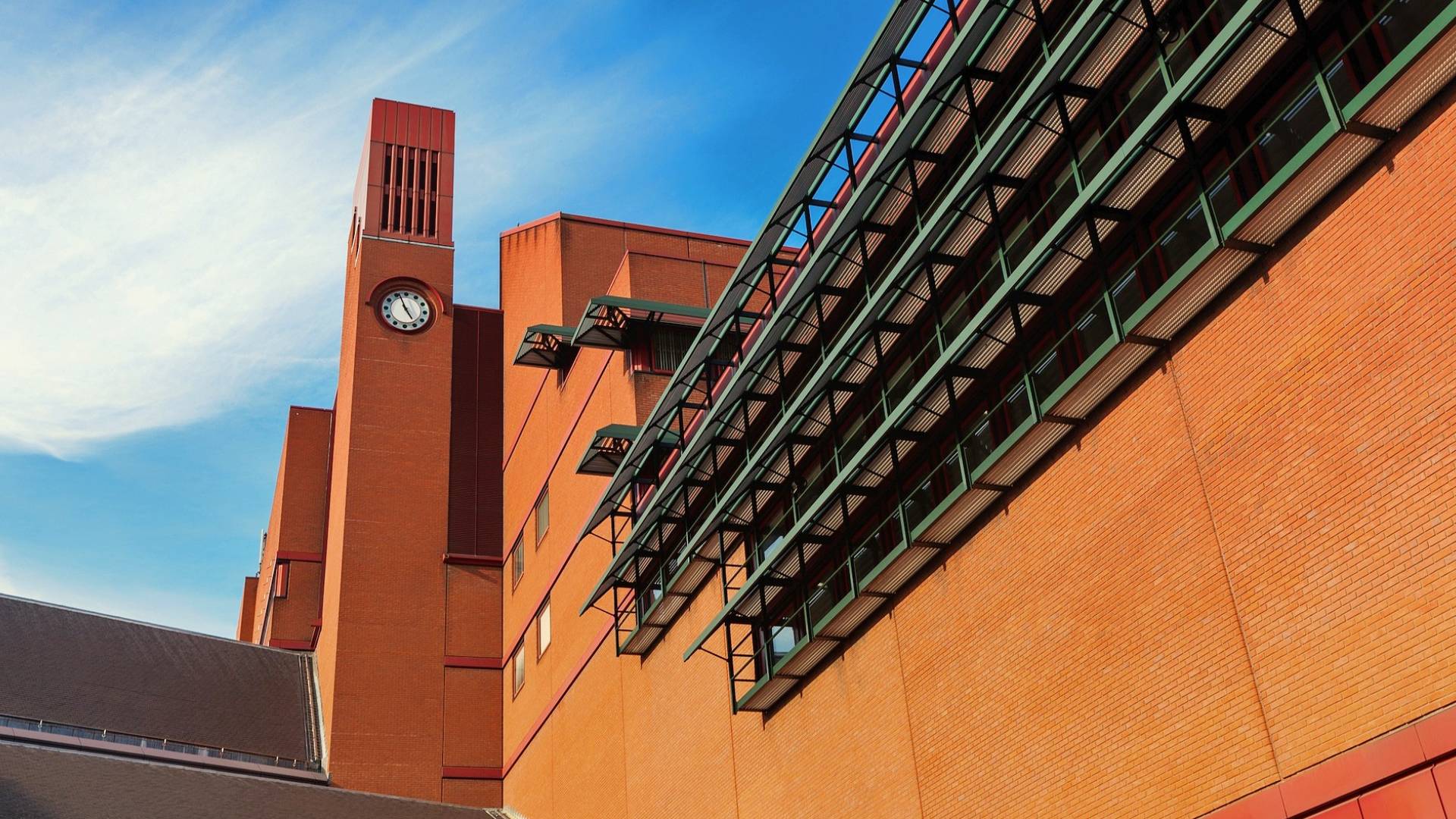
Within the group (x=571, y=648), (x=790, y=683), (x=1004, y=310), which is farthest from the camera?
(x=571, y=648)

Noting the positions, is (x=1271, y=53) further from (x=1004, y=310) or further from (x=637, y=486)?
(x=637, y=486)

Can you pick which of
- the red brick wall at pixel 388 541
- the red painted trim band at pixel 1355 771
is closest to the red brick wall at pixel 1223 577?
the red painted trim band at pixel 1355 771

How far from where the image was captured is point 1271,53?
46.9 feet

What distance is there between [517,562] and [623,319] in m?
14.3

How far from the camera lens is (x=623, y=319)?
110 ft

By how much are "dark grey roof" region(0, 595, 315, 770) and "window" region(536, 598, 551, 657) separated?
923 cm

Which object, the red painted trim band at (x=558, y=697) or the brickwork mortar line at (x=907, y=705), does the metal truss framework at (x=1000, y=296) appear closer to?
the brickwork mortar line at (x=907, y=705)

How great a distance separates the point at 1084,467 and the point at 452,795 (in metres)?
31.7

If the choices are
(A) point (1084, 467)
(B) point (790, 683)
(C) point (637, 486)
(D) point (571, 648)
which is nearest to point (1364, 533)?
(A) point (1084, 467)

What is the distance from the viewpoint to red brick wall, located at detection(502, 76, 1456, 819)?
41.2ft

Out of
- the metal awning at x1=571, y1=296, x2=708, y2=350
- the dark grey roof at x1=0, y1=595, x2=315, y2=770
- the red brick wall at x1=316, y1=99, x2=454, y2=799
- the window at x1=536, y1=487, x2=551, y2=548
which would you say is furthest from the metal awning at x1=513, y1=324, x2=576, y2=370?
the dark grey roof at x1=0, y1=595, x2=315, y2=770

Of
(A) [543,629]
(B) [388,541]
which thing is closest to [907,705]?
(A) [543,629]

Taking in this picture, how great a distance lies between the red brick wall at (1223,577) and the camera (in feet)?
41.2

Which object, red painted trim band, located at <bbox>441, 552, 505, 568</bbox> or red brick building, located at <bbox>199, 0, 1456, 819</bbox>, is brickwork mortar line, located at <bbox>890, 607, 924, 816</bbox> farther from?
red painted trim band, located at <bbox>441, 552, 505, 568</bbox>
